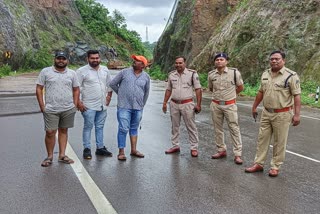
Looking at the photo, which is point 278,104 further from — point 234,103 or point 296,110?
point 234,103

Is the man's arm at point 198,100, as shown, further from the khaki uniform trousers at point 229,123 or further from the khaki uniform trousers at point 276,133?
the khaki uniform trousers at point 276,133

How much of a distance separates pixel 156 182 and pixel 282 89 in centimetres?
229

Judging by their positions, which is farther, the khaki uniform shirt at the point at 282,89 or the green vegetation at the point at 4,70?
the green vegetation at the point at 4,70

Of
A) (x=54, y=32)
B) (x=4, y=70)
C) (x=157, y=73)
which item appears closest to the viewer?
(x=4, y=70)

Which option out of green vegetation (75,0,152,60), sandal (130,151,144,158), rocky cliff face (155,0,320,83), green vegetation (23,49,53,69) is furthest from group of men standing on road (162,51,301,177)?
green vegetation (75,0,152,60)

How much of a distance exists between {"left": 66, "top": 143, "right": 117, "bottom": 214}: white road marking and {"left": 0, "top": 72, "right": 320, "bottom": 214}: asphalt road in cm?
1

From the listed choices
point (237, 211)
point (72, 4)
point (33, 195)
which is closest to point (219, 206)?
point (237, 211)

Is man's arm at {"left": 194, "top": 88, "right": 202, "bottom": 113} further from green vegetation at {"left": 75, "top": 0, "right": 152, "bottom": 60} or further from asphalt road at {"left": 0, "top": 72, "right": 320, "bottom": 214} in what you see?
green vegetation at {"left": 75, "top": 0, "right": 152, "bottom": 60}

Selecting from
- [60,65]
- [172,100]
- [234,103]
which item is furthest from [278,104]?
[60,65]

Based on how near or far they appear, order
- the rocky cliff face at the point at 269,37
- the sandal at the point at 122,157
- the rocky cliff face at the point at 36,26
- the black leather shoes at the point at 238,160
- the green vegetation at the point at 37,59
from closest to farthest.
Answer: the black leather shoes at the point at 238,160 → the sandal at the point at 122,157 → the rocky cliff face at the point at 269,37 → the rocky cliff face at the point at 36,26 → the green vegetation at the point at 37,59

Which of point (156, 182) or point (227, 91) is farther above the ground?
point (227, 91)

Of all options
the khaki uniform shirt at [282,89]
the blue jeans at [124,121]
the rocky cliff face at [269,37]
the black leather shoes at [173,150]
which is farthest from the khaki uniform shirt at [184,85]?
the rocky cliff face at [269,37]

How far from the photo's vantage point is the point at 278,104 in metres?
6.28

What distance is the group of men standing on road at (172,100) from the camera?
632cm
